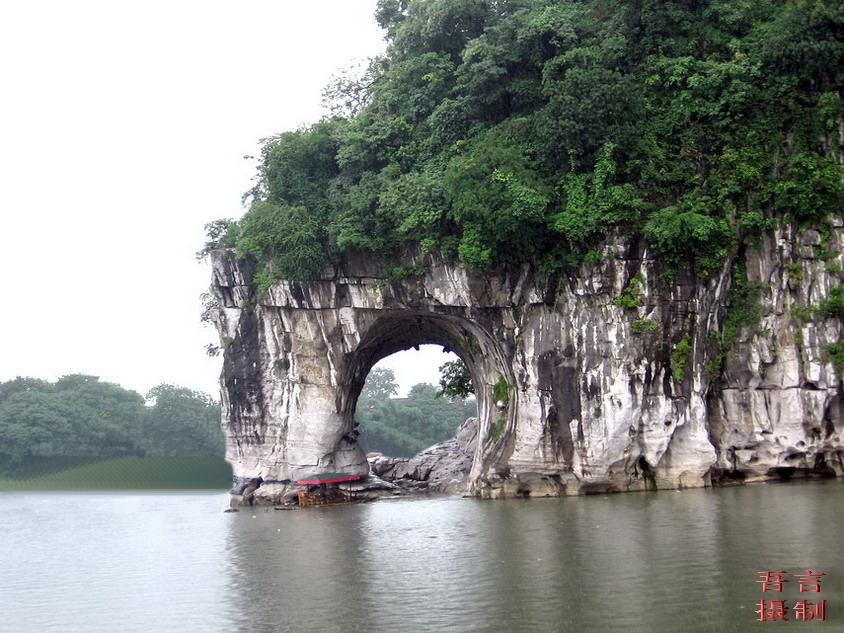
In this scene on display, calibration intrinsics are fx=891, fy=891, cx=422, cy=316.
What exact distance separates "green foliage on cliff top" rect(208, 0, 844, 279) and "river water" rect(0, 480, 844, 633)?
5255mm

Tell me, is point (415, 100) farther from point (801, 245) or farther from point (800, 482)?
point (800, 482)

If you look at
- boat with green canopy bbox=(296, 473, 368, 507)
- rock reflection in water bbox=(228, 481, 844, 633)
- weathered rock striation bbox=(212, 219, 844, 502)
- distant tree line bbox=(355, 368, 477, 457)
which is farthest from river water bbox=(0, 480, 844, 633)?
distant tree line bbox=(355, 368, 477, 457)

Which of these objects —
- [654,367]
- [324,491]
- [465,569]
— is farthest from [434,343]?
[465,569]

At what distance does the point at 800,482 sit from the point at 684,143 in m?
6.83

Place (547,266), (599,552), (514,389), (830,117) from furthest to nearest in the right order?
1. (514,389)
2. (547,266)
3. (830,117)
4. (599,552)

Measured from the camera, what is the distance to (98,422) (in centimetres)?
4025

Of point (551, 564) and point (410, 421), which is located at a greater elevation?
point (410, 421)

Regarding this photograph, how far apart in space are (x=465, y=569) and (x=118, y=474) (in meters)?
25.5

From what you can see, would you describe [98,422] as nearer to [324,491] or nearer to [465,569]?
[324,491]

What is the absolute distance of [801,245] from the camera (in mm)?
16906

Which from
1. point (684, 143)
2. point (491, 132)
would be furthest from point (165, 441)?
point (684, 143)

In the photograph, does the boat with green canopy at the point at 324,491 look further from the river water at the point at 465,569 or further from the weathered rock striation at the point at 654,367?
the weathered rock striation at the point at 654,367

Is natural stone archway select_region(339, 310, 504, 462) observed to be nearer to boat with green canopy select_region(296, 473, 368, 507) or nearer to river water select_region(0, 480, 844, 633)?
boat with green canopy select_region(296, 473, 368, 507)

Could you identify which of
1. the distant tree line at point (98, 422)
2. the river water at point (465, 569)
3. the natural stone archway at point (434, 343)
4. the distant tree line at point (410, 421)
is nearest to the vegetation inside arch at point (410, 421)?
the distant tree line at point (410, 421)
